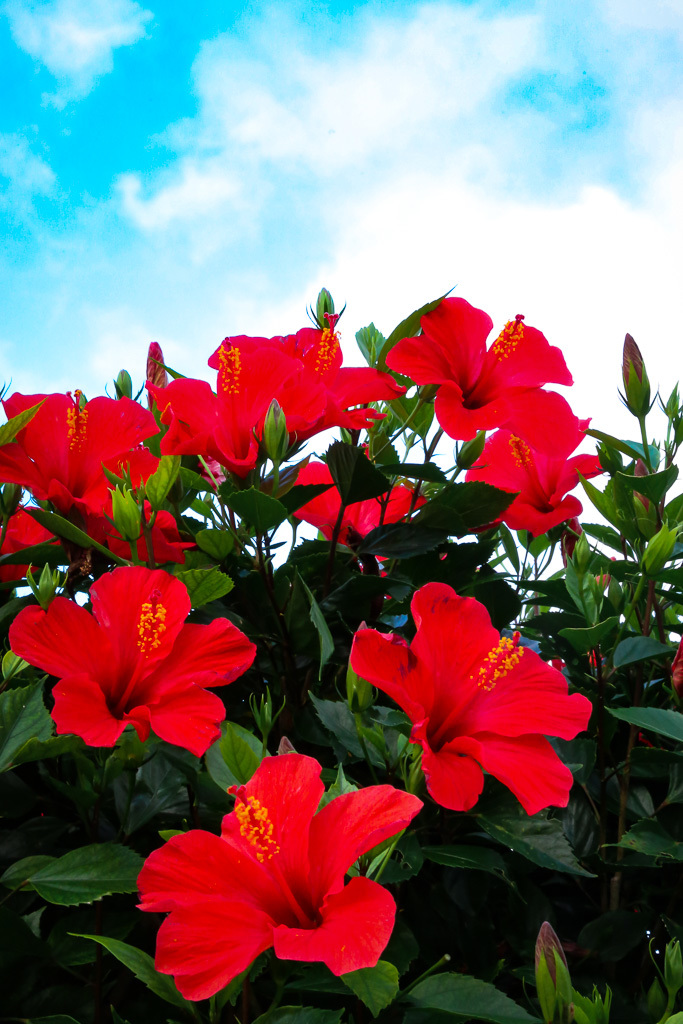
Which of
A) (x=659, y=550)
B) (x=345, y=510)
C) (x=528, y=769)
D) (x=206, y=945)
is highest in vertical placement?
(x=345, y=510)

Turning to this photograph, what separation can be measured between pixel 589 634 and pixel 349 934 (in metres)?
0.53

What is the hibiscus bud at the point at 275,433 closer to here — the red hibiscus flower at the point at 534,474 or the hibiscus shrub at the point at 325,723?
the hibiscus shrub at the point at 325,723

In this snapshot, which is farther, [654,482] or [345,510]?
[345,510]

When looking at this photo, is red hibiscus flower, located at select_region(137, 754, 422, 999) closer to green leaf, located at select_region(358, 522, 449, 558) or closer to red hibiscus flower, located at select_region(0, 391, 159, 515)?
green leaf, located at select_region(358, 522, 449, 558)

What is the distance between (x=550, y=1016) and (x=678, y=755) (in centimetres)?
38

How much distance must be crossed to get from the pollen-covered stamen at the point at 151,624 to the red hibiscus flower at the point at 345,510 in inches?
16.1

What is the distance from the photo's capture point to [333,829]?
75 centimetres

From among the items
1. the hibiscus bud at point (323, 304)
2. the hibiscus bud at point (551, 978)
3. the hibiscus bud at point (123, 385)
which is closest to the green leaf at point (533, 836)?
the hibiscus bud at point (551, 978)

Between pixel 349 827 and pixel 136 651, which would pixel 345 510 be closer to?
pixel 136 651

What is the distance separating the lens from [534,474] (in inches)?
54.8

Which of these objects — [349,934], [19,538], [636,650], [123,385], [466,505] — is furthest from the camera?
[123,385]

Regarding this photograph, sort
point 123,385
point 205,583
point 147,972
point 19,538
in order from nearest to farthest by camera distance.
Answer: point 147,972, point 205,583, point 19,538, point 123,385

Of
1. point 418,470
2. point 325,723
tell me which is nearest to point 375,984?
point 325,723

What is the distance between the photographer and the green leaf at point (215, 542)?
107 cm
